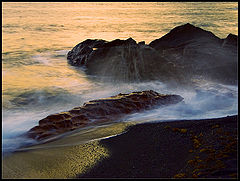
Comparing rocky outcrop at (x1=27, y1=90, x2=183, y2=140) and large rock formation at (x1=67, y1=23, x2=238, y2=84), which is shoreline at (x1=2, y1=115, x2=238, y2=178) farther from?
large rock formation at (x1=67, y1=23, x2=238, y2=84)

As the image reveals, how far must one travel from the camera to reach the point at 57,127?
6.12m

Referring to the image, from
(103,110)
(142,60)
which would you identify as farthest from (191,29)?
(103,110)

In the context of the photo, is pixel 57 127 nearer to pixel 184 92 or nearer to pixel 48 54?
pixel 184 92

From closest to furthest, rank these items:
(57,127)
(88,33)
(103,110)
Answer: (57,127) → (103,110) → (88,33)

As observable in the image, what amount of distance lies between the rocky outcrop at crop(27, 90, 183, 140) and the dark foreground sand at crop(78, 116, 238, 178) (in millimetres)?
994

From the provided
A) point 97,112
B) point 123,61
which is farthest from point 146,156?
point 123,61

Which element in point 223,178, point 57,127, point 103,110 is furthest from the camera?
point 103,110

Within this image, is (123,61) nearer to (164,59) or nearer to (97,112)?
(164,59)

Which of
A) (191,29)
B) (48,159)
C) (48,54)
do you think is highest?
(191,29)

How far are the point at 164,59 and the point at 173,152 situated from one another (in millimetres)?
7451

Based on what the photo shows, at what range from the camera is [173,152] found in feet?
16.1

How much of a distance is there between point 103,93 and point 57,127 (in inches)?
157

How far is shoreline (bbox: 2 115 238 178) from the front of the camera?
4.32m

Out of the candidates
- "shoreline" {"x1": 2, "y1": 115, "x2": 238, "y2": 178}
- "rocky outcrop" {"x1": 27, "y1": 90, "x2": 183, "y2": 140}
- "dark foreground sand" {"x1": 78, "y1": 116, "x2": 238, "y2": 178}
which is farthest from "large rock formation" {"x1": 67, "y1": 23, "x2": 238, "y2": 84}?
"shoreline" {"x1": 2, "y1": 115, "x2": 238, "y2": 178}
